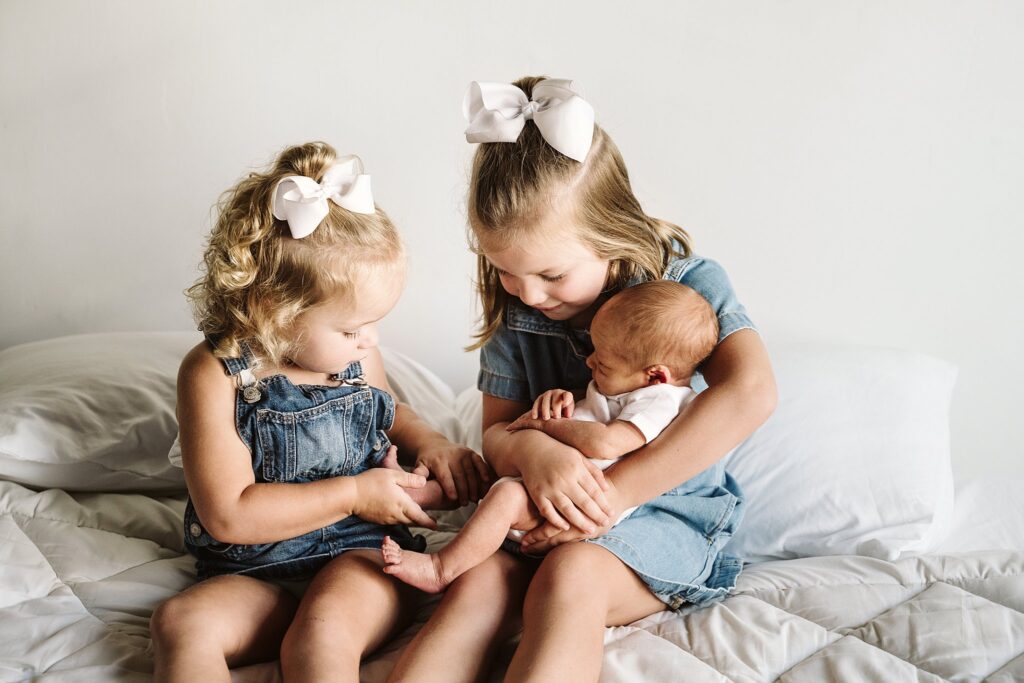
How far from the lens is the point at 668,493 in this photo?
1438 millimetres

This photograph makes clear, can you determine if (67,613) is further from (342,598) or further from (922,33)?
(922,33)

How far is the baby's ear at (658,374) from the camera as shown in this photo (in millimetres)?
1354

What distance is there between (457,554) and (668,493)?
1.21ft

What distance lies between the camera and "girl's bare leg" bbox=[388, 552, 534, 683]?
1180 mm

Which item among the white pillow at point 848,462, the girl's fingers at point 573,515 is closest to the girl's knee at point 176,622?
the girl's fingers at point 573,515

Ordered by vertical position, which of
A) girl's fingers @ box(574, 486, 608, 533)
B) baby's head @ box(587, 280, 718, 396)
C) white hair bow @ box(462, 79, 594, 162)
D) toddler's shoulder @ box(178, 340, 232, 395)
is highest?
white hair bow @ box(462, 79, 594, 162)

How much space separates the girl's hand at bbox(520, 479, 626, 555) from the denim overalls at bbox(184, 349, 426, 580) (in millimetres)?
237

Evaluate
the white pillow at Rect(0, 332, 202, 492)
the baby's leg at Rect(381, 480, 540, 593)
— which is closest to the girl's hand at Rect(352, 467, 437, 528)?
the baby's leg at Rect(381, 480, 540, 593)

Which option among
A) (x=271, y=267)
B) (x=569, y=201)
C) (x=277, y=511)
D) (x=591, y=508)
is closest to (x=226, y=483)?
(x=277, y=511)

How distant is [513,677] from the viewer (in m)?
1.13

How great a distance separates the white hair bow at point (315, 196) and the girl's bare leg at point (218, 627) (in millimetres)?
516

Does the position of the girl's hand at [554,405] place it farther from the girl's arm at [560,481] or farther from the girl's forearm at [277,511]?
the girl's forearm at [277,511]

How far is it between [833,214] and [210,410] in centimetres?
144

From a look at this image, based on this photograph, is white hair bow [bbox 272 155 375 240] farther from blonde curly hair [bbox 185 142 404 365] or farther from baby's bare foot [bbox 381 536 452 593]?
baby's bare foot [bbox 381 536 452 593]
